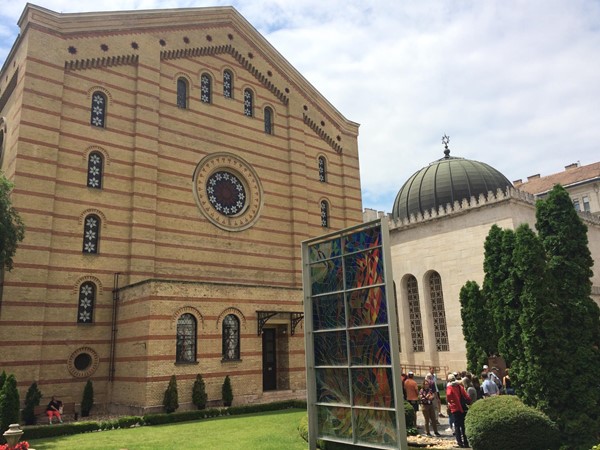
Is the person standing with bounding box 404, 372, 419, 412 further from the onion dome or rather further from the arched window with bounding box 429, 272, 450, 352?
the onion dome

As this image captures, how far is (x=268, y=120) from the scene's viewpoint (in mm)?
29453

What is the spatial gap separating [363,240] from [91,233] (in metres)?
14.5

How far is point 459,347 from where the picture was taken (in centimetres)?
3309

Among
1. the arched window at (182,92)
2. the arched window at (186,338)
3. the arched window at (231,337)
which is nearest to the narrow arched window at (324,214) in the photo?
the arched window at (182,92)

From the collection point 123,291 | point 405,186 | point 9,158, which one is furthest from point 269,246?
point 405,186

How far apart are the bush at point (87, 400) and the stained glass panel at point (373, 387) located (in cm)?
1298

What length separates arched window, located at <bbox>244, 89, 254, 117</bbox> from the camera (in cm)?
2850

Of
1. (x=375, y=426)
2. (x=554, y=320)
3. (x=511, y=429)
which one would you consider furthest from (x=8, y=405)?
(x=554, y=320)

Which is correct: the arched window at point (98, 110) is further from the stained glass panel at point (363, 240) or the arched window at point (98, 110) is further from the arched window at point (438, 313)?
the arched window at point (438, 313)

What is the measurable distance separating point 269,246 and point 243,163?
4.71 m

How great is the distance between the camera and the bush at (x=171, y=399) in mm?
18594

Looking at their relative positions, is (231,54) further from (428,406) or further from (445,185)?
(428,406)

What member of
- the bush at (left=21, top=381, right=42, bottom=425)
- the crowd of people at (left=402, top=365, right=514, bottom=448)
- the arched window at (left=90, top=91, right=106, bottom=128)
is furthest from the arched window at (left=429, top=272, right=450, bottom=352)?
the bush at (left=21, top=381, right=42, bottom=425)

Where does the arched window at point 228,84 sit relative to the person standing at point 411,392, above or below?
above
